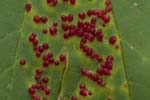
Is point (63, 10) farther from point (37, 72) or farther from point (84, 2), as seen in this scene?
point (37, 72)

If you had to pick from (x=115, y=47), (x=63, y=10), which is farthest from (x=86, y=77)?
(x=63, y=10)

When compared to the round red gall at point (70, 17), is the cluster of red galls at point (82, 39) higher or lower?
lower

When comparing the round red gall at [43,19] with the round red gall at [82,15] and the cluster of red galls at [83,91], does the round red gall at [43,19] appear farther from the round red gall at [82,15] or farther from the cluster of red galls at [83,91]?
the cluster of red galls at [83,91]

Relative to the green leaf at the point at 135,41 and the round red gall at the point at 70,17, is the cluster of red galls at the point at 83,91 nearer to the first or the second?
the green leaf at the point at 135,41

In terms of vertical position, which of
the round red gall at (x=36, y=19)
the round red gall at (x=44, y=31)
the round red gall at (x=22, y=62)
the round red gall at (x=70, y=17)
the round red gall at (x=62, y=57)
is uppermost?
the round red gall at (x=70, y=17)

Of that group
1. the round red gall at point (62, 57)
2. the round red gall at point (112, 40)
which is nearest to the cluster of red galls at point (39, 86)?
the round red gall at point (62, 57)

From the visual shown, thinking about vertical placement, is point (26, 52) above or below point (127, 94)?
above
